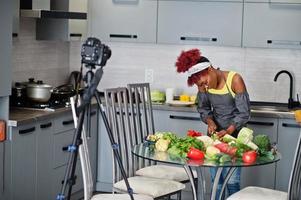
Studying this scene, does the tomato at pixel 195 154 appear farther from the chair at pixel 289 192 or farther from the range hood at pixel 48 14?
the range hood at pixel 48 14

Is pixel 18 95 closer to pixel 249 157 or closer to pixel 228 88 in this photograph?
pixel 228 88

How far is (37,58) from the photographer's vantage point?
253 inches

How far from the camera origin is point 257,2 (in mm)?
6234

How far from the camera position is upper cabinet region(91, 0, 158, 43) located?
21.4 feet

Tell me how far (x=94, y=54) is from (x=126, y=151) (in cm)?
171

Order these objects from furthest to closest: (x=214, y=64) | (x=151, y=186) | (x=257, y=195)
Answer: (x=214, y=64)
(x=151, y=186)
(x=257, y=195)

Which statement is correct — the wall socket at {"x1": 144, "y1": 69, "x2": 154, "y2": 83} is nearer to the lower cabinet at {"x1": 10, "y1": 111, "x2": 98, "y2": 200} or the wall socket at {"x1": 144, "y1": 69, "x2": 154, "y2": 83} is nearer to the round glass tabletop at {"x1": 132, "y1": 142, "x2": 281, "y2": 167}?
the lower cabinet at {"x1": 10, "y1": 111, "x2": 98, "y2": 200}

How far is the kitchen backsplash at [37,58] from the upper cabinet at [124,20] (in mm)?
452

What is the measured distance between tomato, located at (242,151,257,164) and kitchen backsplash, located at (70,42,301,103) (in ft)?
7.93

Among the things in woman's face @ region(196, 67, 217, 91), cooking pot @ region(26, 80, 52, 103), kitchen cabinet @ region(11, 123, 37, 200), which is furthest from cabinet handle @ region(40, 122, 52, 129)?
woman's face @ region(196, 67, 217, 91)

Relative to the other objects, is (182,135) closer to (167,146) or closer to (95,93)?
(167,146)

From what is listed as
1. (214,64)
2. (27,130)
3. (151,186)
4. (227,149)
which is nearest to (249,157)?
(227,149)

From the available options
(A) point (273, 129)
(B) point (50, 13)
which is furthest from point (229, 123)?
(B) point (50, 13)

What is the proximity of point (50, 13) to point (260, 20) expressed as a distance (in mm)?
1856
